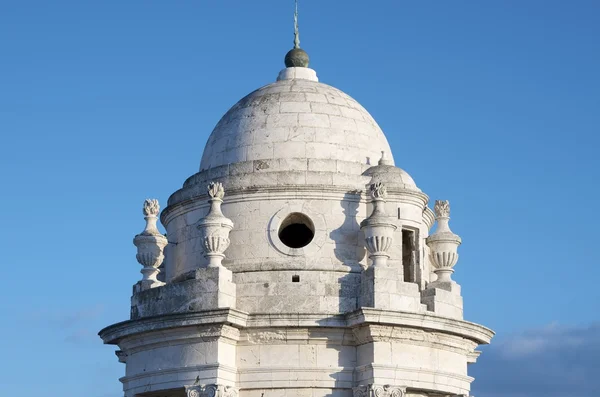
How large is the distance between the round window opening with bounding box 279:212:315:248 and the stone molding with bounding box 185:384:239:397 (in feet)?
14.2

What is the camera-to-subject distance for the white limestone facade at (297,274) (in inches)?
1300

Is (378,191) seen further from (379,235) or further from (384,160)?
(384,160)

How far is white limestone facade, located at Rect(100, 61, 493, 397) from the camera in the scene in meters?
33.0

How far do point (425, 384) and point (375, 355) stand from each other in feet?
4.84

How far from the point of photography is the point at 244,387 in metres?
33.1

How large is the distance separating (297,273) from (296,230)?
6.12ft

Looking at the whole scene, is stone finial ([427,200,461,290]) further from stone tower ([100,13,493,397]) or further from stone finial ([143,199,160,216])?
stone finial ([143,199,160,216])

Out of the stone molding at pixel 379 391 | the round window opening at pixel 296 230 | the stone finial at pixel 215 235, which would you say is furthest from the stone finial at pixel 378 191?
the stone molding at pixel 379 391

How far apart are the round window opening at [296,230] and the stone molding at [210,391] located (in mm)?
4317

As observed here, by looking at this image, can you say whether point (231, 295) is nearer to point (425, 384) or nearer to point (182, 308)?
point (182, 308)

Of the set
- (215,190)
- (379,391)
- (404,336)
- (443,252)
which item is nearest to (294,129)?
(215,190)

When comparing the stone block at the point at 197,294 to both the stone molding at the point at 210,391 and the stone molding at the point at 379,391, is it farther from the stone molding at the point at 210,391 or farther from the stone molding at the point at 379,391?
the stone molding at the point at 379,391

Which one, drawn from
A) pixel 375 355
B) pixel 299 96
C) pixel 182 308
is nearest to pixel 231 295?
pixel 182 308

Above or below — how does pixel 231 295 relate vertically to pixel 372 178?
below
